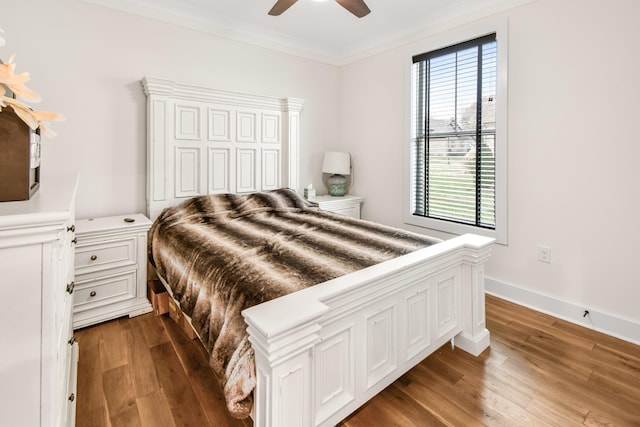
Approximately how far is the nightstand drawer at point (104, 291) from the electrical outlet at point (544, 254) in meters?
3.21

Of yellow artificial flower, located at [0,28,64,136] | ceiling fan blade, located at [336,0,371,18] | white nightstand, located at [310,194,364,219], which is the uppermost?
ceiling fan blade, located at [336,0,371,18]

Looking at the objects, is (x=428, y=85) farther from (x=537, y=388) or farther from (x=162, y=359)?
(x=162, y=359)

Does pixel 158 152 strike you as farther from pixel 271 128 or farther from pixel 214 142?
pixel 271 128

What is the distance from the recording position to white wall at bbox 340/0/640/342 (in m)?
2.18

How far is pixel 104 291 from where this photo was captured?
2.42 meters

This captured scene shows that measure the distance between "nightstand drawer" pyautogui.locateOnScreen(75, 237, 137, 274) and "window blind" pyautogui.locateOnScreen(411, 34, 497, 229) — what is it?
8.94ft

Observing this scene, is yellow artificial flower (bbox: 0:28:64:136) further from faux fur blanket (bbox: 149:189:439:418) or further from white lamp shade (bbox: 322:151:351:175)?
white lamp shade (bbox: 322:151:351:175)

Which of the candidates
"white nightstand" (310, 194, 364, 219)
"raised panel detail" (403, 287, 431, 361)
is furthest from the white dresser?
"white nightstand" (310, 194, 364, 219)

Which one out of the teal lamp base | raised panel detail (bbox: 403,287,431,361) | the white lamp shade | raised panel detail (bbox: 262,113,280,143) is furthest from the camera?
the teal lamp base

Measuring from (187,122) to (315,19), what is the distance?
1641 mm

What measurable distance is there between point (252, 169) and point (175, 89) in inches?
40.5

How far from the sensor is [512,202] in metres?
2.76

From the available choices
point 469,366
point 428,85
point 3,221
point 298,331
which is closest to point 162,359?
point 298,331

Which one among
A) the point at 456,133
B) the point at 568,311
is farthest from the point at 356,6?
the point at 568,311
